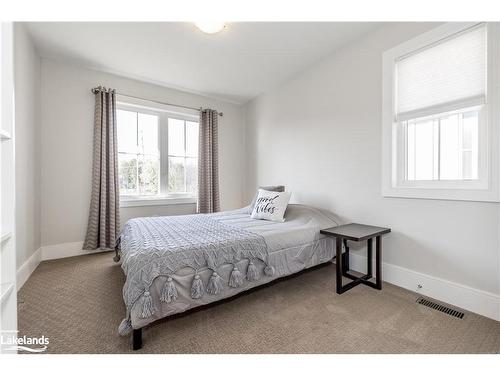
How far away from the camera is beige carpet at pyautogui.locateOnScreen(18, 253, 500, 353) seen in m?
1.40

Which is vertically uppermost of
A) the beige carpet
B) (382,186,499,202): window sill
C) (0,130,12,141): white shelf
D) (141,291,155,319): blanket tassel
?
(0,130,12,141): white shelf

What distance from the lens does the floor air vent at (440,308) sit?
174 cm

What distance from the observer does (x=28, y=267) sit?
243 cm

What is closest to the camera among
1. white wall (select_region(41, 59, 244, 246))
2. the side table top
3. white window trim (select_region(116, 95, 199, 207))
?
the side table top

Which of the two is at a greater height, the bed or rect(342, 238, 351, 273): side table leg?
the bed

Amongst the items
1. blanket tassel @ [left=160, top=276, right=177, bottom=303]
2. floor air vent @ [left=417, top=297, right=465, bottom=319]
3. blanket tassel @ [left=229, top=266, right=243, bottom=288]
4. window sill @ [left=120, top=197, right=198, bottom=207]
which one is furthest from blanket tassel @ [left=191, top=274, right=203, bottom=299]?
window sill @ [left=120, top=197, right=198, bottom=207]

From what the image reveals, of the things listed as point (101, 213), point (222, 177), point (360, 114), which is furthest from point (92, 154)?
point (360, 114)

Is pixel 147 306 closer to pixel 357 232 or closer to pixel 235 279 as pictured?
pixel 235 279

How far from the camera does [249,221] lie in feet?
8.67

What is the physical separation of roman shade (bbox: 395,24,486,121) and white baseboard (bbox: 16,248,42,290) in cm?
398

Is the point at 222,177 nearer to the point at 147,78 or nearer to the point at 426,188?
the point at 147,78

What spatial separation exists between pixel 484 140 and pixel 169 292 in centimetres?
253

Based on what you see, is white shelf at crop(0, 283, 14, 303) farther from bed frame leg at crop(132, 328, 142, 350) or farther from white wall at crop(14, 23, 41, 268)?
white wall at crop(14, 23, 41, 268)

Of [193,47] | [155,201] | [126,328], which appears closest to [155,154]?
[155,201]
